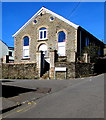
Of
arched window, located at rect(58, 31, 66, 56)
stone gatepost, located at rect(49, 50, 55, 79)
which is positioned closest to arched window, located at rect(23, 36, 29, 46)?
arched window, located at rect(58, 31, 66, 56)

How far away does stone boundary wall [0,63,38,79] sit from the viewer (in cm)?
1838

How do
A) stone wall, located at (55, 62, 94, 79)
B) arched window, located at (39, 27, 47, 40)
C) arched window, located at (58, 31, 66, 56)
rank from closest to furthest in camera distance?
1. stone wall, located at (55, 62, 94, 79)
2. arched window, located at (58, 31, 66, 56)
3. arched window, located at (39, 27, 47, 40)

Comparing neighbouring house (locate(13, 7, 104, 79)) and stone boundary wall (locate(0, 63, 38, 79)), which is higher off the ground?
neighbouring house (locate(13, 7, 104, 79))

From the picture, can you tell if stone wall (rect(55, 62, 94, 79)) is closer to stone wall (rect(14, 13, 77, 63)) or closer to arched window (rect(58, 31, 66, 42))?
stone wall (rect(14, 13, 77, 63))

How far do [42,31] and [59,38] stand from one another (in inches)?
128

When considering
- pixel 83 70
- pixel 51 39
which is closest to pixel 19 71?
pixel 83 70

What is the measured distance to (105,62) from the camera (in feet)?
82.3

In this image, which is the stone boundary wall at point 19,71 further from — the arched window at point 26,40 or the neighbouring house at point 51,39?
the arched window at point 26,40

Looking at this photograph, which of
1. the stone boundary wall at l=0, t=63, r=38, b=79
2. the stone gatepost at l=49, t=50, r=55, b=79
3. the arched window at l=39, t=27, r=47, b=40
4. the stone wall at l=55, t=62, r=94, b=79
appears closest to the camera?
the stone wall at l=55, t=62, r=94, b=79

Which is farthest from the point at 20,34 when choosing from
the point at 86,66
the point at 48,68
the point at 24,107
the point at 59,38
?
the point at 24,107

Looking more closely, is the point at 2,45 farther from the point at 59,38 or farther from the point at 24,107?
the point at 24,107

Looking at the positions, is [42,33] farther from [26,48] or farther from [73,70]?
[73,70]

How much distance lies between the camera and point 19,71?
19.0 metres

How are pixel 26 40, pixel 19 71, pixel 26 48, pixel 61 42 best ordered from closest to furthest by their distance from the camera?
1. pixel 19 71
2. pixel 61 42
3. pixel 26 48
4. pixel 26 40
